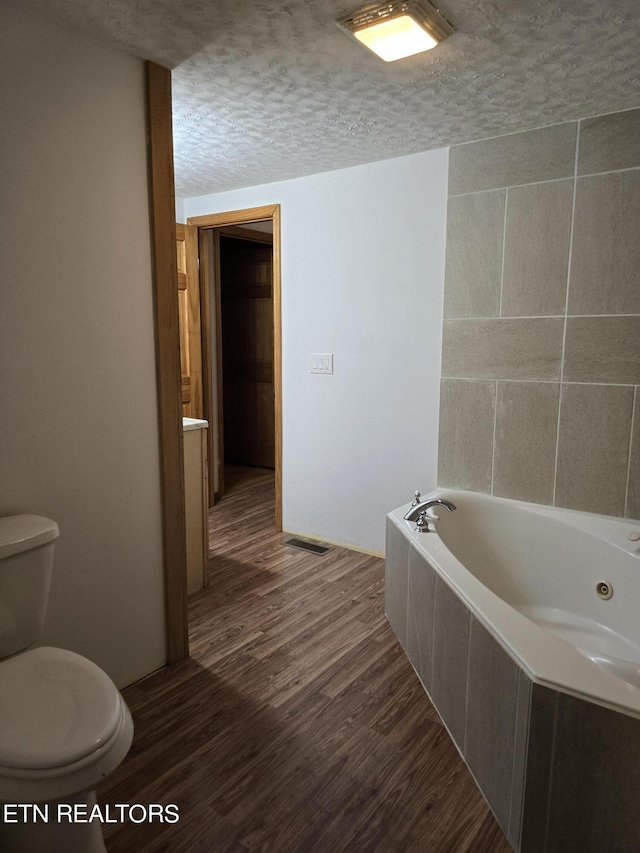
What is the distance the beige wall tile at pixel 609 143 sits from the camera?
2.33m

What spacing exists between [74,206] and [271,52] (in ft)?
2.58

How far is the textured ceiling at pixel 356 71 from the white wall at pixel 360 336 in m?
0.31

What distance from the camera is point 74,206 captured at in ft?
5.98

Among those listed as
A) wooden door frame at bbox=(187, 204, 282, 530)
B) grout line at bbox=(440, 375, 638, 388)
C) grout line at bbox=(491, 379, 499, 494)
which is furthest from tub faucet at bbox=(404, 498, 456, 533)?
wooden door frame at bbox=(187, 204, 282, 530)

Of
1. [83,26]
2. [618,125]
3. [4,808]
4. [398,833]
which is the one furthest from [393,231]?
[4,808]

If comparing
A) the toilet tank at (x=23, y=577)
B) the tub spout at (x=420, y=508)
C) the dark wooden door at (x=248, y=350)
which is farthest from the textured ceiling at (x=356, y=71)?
the dark wooden door at (x=248, y=350)

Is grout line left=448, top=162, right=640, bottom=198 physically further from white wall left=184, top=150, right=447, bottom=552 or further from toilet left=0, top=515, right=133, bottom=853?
toilet left=0, top=515, right=133, bottom=853

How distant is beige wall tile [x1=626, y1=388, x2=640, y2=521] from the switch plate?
1.61 m

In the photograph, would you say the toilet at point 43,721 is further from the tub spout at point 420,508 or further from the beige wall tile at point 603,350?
the beige wall tile at point 603,350

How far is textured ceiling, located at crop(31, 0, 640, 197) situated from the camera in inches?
65.0

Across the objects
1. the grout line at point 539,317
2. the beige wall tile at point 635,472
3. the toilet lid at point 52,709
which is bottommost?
the toilet lid at point 52,709

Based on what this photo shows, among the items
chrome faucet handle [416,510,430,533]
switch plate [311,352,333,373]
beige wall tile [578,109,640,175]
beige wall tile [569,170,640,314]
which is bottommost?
chrome faucet handle [416,510,430,533]

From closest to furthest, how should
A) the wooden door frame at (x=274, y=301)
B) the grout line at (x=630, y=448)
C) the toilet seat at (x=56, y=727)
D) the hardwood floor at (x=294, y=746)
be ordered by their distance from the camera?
the toilet seat at (x=56, y=727) → the hardwood floor at (x=294, y=746) → the grout line at (x=630, y=448) → the wooden door frame at (x=274, y=301)

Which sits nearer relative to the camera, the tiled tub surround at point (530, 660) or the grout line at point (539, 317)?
the tiled tub surround at point (530, 660)
